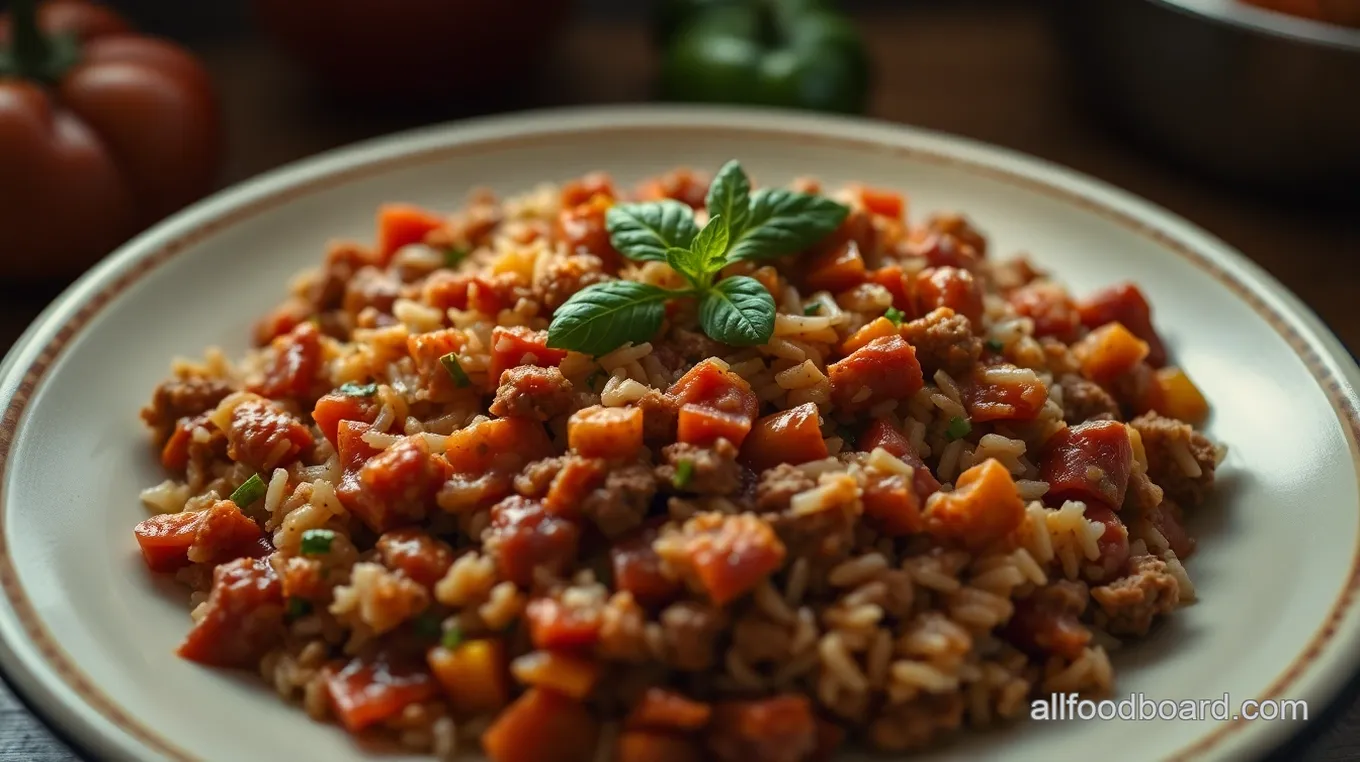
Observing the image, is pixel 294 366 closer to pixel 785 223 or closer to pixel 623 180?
pixel 785 223

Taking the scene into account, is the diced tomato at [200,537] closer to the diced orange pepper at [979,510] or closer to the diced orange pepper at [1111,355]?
the diced orange pepper at [979,510]

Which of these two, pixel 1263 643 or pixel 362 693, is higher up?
pixel 1263 643

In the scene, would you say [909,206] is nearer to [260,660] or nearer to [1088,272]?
[1088,272]

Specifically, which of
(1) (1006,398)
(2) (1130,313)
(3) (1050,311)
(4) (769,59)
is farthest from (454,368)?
(4) (769,59)

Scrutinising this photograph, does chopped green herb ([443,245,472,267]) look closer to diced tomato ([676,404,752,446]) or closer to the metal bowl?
diced tomato ([676,404,752,446])

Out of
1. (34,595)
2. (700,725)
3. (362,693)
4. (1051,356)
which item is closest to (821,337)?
(1051,356)
